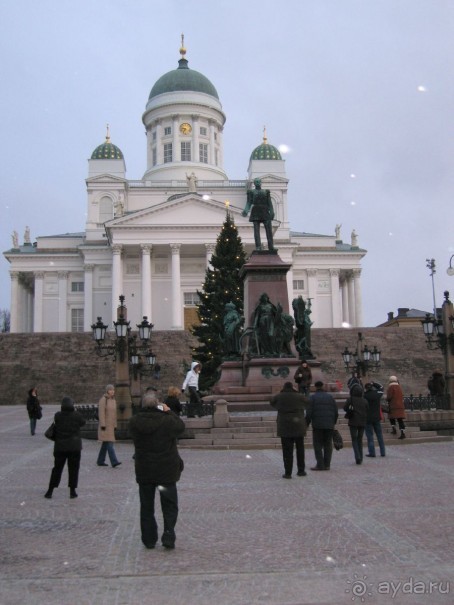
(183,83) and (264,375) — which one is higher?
(183,83)

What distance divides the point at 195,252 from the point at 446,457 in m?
59.6

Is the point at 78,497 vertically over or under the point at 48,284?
under

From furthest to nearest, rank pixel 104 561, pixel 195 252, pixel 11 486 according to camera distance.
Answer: pixel 195 252 → pixel 11 486 → pixel 104 561

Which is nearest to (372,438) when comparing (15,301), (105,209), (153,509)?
(153,509)

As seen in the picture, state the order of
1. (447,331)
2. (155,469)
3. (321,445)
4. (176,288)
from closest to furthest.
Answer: (155,469) < (321,445) < (447,331) < (176,288)

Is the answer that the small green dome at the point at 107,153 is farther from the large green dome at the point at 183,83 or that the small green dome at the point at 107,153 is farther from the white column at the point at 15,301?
the white column at the point at 15,301

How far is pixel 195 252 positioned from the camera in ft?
239

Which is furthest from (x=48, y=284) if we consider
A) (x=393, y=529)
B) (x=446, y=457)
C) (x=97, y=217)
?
(x=393, y=529)

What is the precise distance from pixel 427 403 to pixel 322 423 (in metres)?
9.42

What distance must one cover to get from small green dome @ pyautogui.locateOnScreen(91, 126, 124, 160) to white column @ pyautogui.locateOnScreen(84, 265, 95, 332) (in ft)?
41.9

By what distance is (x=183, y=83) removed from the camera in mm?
85625

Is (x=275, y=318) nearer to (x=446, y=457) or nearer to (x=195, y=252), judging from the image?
(x=446, y=457)

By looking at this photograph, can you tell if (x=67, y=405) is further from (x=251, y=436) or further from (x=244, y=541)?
(x=251, y=436)

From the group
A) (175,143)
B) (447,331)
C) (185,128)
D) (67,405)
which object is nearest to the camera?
(67,405)
